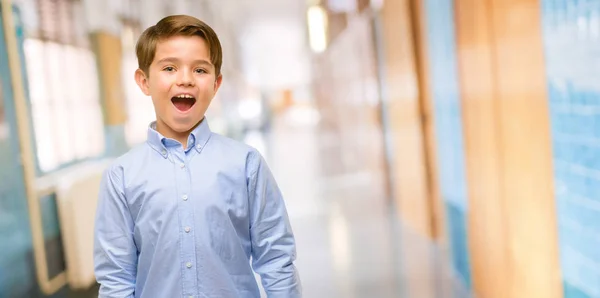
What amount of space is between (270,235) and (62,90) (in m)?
2.78

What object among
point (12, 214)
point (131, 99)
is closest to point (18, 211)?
point (12, 214)

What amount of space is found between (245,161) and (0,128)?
6.86 feet

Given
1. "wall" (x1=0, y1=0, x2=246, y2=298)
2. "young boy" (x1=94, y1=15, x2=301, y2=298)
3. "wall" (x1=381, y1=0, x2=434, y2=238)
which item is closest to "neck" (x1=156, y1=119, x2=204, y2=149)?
"young boy" (x1=94, y1=15, x2=301, y2=298)

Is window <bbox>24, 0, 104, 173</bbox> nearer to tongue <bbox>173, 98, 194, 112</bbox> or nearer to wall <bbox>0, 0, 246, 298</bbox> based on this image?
wall <bbox>0, 0, 246, 298</bbox>

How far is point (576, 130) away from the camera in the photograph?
1.98 metres

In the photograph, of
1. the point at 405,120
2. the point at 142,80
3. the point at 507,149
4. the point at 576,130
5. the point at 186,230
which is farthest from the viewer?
the point at 405,120

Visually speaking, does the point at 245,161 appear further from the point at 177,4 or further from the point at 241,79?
the point at 241,79

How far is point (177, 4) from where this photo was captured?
368cm

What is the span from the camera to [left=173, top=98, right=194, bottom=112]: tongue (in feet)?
4.65

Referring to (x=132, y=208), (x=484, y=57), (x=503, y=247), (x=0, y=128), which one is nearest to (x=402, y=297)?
(x=503, y=247)

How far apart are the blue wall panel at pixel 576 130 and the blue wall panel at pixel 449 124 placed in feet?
4.80

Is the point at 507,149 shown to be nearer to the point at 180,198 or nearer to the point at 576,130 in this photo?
the point at 576,130

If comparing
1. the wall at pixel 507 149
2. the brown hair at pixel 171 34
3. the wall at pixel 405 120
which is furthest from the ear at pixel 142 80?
the wall at pixel 405 120

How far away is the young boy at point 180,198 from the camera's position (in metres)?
1.40
